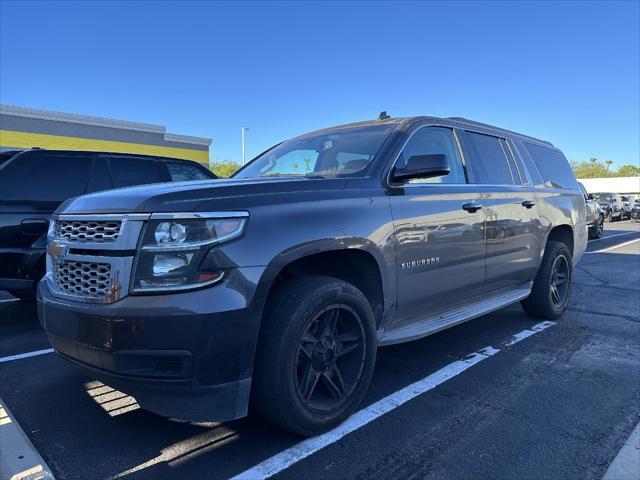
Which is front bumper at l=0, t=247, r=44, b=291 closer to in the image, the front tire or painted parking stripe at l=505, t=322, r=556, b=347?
the front tire

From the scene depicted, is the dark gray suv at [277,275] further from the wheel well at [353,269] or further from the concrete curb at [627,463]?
the concrete curb at [627,463]

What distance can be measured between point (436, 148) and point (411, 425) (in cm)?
221

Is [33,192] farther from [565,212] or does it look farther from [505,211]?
[565,212]

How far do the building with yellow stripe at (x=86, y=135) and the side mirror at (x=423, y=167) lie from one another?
745 inches

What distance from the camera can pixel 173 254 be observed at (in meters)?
2.27

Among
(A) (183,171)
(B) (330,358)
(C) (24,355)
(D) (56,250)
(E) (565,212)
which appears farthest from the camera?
(A) (183,171)

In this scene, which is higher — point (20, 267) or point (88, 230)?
point (88, 230)

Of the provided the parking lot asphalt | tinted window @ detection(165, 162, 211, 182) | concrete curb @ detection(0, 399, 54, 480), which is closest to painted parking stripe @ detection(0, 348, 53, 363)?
the parking lot asphalt

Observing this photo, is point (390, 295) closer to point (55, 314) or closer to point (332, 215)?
point (332, 215)

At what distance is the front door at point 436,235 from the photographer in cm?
328

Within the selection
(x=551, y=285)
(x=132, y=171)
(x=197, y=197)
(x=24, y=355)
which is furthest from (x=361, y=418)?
(x=132, y=171)

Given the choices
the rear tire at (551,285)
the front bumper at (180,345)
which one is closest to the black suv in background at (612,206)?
the rear tire at (551,285)

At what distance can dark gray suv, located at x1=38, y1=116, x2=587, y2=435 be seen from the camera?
227 cm

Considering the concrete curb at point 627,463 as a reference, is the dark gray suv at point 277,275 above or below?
above
